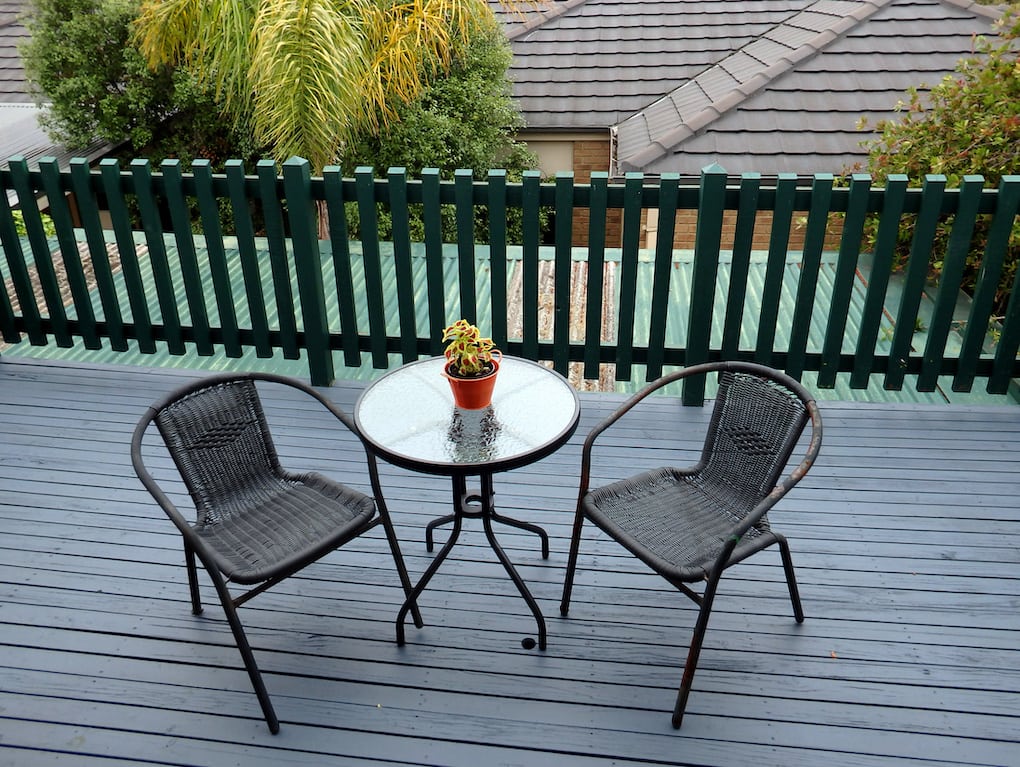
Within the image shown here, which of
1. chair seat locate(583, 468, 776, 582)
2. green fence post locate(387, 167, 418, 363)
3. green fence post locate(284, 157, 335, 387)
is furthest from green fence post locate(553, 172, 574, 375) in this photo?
chair seat locate(583, 468, 776, 582)

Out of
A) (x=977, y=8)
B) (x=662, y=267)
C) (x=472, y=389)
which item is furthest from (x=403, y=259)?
(x=977, y=8)

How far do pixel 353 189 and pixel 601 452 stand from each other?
1720 mm

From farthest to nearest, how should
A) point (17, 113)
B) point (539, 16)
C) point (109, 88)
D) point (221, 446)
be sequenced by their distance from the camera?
point (539, 16) → point (17, 113) → point (109, 88) → point (221, 446)

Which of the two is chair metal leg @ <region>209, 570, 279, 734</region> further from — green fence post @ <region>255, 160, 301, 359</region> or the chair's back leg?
green fence post @ <region>255, 160, 301, 359</region>

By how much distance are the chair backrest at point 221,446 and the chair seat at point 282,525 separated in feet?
0.11

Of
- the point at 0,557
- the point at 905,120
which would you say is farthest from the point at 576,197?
the point at 905,120

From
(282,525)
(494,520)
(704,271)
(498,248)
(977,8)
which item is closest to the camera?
(282,525)

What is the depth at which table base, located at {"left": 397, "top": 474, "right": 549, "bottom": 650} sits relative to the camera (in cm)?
271

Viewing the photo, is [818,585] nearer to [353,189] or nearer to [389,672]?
[389,672]

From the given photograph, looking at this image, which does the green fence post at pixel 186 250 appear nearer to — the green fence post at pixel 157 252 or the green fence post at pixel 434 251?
the green fence post at pixel 157 252

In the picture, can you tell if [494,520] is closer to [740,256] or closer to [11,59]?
[740,256]

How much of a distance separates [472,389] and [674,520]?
0.78 metres

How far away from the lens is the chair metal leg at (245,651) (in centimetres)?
230

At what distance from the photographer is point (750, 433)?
9.10ft
